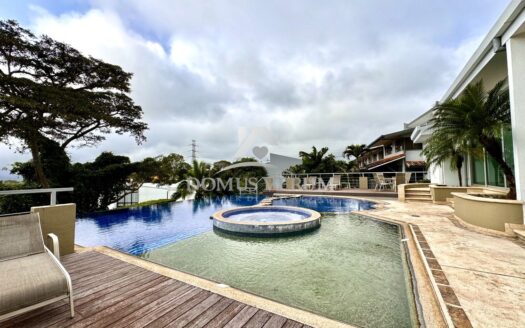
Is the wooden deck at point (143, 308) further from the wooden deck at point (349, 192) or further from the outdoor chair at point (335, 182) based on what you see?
the outdoor chair at point (335, 182)

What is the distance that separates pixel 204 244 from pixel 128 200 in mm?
12077

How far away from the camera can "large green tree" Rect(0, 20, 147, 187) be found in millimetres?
9773

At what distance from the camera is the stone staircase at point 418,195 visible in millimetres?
11328

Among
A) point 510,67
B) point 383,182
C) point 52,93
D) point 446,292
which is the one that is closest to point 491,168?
point 510,67

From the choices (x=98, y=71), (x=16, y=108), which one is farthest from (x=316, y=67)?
(x=16, y=108)

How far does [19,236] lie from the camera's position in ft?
9.98

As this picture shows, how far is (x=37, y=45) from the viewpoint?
1062 cm

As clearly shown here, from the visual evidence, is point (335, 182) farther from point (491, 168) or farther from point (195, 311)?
point (195, 311)

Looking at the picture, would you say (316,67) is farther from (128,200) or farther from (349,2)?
(128,200)

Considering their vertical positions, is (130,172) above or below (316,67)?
below

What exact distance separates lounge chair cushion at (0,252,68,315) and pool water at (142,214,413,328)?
2160 mm

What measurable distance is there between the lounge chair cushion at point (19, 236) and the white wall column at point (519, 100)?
30.2ft

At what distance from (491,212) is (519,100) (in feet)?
8.87

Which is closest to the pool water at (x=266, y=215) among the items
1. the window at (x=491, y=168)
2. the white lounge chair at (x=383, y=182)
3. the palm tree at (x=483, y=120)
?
the palm tree at (x=483, y=120)
